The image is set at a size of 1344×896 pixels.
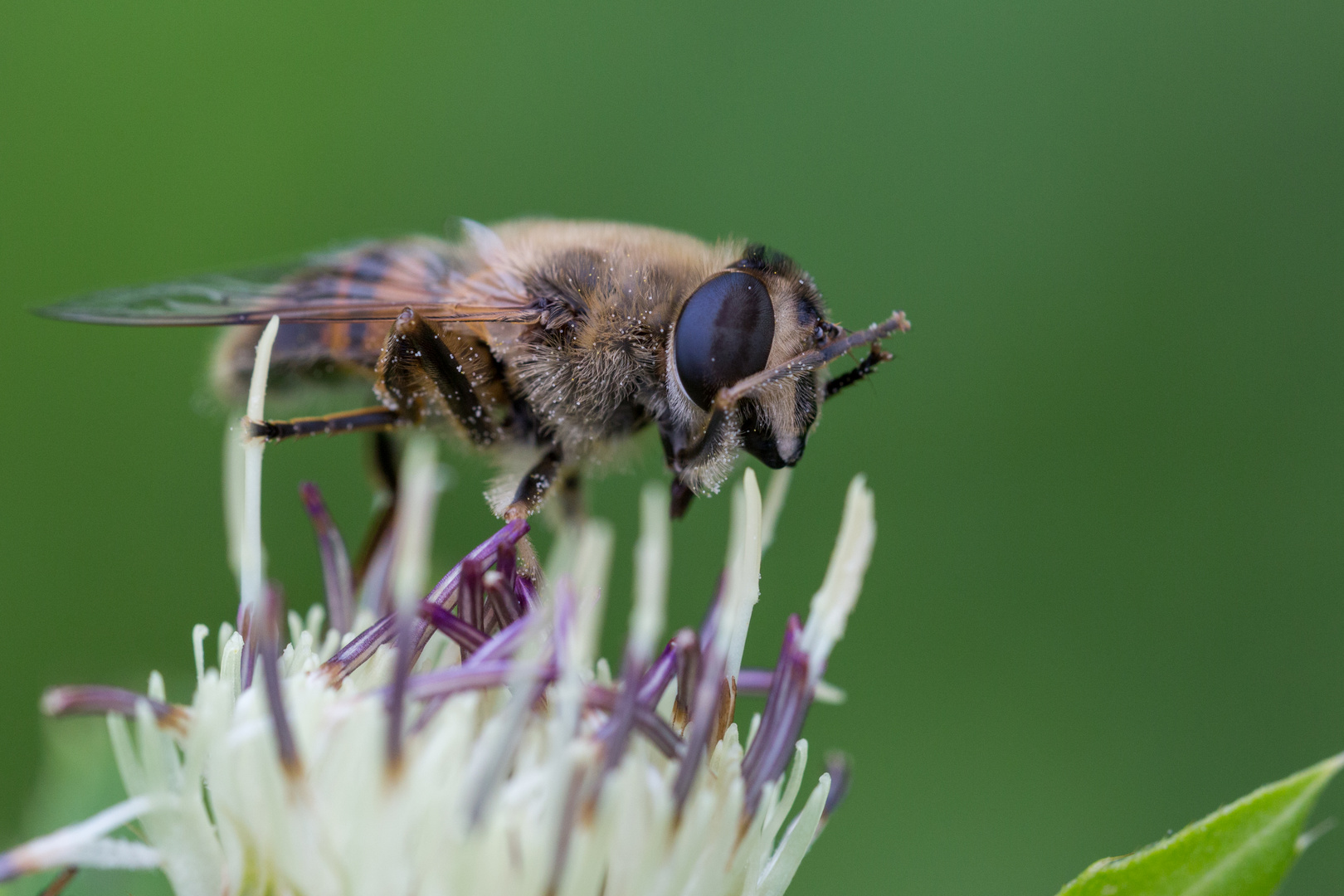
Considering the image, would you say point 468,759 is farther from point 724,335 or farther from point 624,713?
point 724,335

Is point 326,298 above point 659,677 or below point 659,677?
above

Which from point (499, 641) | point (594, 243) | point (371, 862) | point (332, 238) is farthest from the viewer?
point (332, 238)

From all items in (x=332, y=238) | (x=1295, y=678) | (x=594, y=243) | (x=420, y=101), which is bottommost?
(x=1295, y=678)

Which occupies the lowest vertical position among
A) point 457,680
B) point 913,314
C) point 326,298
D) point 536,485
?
point 457,680

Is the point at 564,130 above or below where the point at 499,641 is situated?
above

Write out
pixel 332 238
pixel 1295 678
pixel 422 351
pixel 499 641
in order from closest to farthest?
pixel 499 641 → pixel 422 351 → pixel 1295 678 → pixel 332 238

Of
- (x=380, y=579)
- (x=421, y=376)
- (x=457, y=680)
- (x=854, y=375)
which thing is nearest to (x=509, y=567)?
(x=457, y=680)

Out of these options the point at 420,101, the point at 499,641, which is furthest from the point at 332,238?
the point at 499,641

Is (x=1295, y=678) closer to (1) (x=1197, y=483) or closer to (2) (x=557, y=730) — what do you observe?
(1) (x=1197, y=483)
